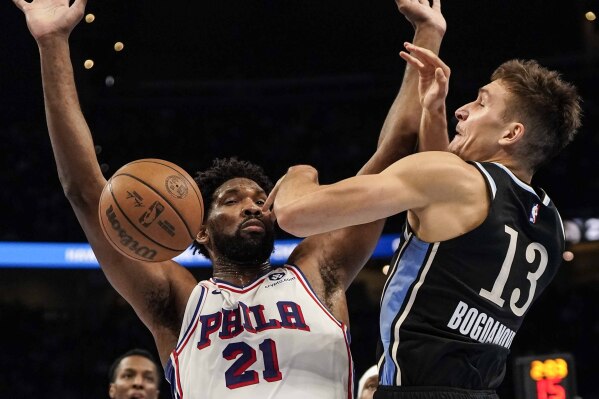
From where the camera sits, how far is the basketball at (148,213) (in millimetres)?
3037

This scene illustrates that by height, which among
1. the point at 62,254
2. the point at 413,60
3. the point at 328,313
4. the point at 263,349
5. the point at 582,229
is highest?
the point at 62,254

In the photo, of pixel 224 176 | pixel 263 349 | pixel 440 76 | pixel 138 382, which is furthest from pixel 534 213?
pixel 138 382

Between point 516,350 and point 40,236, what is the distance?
264 inches

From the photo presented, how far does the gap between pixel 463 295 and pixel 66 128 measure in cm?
165

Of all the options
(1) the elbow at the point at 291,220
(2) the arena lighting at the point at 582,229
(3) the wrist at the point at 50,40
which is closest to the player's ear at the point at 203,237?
(3) the wrist at the point at 50,40

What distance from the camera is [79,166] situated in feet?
10.9

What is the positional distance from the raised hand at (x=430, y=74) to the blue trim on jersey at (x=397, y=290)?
58 cm

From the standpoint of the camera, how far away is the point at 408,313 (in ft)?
8.42

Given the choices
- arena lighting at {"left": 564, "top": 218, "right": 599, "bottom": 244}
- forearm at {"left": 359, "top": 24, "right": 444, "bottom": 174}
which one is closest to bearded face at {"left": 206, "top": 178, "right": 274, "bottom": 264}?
forearm at {"left": 359, "top": 24, "right": 444, "bottom": 174}

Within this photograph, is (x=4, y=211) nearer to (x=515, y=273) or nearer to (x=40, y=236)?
(x=40, y=236)

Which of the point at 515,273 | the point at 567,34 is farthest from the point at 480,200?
the point at 567,34

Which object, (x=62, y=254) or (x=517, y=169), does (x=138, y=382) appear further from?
(x=62, y=254)

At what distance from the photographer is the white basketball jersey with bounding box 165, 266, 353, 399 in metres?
→ 3.14

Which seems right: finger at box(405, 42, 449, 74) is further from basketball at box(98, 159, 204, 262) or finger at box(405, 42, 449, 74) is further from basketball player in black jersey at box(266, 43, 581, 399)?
basketball at box(98, 159, 204, 262)
